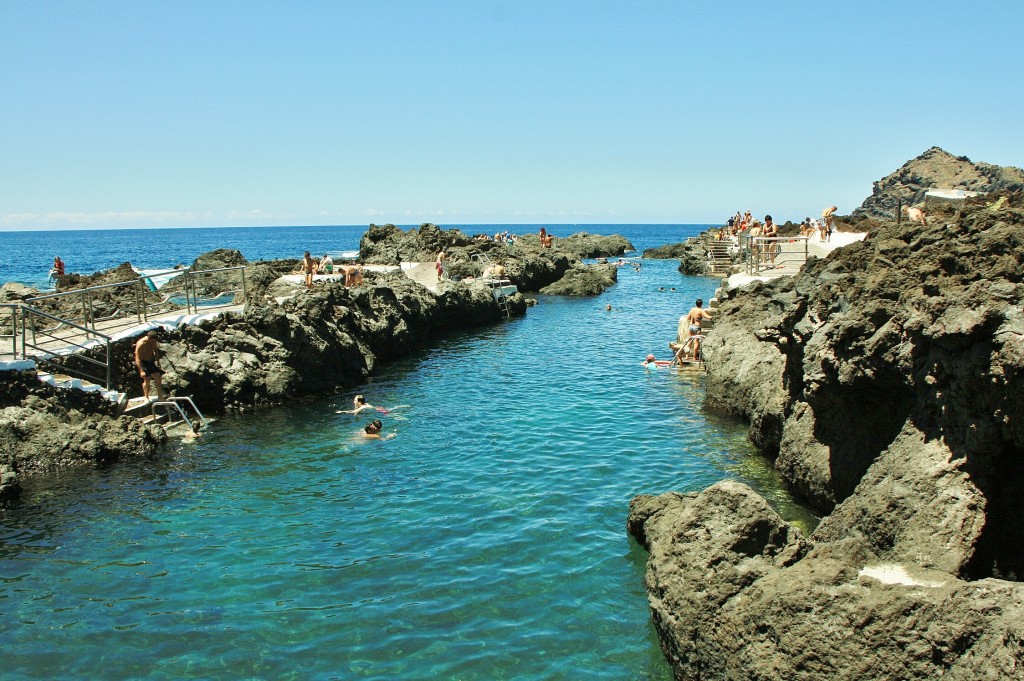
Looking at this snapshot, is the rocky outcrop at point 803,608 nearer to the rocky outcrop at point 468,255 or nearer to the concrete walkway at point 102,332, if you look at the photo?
the concrete walkway at point 102,332

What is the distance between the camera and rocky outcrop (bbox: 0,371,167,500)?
15.2m

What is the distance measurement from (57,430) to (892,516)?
1519 cm

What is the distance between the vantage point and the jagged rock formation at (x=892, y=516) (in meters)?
6.26

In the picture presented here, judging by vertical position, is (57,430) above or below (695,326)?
below

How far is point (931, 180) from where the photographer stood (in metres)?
85.9

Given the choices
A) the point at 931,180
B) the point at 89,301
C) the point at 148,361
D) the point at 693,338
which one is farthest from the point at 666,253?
the point at 89,301

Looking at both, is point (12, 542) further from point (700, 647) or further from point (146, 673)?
point (700, 647)

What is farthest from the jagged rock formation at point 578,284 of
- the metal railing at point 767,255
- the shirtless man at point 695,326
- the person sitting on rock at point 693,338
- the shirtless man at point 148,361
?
the shirtless man at point 148,361

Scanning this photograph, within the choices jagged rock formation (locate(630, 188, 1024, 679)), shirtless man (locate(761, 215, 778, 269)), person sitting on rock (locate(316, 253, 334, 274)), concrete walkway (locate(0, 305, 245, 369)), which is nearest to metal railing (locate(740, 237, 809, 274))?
shirtless man (locate(761, 215, 778, 269))

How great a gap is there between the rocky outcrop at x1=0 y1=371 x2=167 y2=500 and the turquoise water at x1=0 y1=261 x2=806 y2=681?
53cm

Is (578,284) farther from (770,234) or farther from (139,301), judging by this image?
(139,301)

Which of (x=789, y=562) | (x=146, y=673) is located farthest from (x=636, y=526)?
(x=146, y=673)

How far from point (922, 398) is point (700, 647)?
152 inches

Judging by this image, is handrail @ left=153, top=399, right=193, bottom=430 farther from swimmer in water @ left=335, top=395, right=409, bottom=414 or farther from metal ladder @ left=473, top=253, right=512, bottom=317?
metal ladder @ left=473, top=253, right=512, bottom=317
